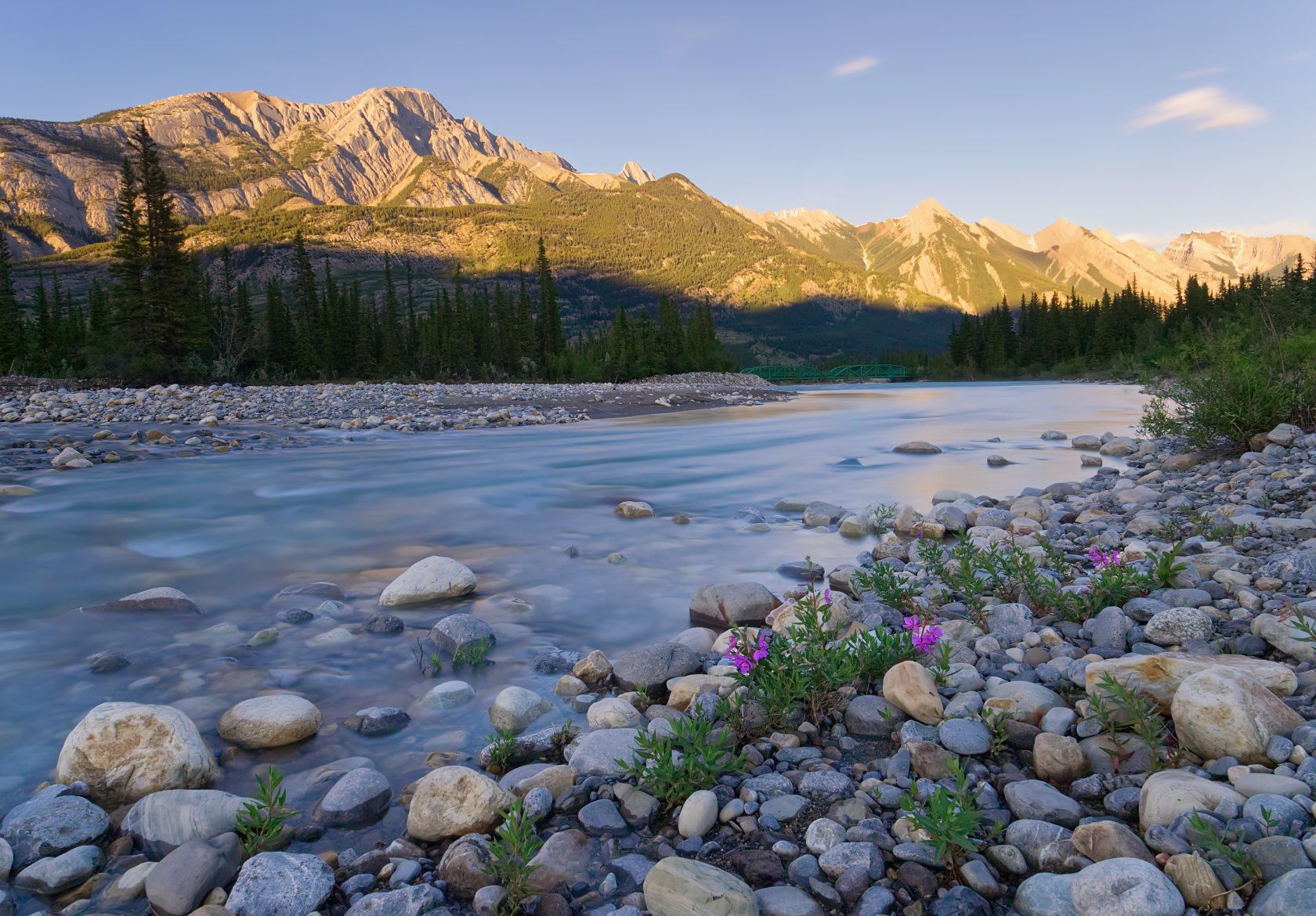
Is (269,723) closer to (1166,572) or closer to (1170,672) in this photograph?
(1170,672)

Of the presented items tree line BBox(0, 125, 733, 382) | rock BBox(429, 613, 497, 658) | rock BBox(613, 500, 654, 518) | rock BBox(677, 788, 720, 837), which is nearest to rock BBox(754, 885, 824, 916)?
rock BBox(677, 788, 720, 837)

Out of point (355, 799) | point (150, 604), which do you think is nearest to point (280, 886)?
point (355, 799)

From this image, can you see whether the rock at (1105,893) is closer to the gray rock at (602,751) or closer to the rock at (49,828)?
the gray rock at (602,751)

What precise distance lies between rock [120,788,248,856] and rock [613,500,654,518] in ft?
22.5

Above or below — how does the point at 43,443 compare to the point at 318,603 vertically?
above

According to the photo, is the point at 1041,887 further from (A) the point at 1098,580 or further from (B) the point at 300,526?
(B) the point at 300,526

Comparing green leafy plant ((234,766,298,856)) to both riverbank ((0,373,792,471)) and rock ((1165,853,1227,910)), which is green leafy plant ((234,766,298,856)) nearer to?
rock ((1165,853,1227,910))

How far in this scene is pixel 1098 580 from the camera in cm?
413

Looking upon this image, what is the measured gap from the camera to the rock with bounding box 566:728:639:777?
2852 millimetres

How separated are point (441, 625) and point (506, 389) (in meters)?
35.2

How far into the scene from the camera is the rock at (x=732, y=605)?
492 centimetres

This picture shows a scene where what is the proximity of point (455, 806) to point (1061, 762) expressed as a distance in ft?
7.27

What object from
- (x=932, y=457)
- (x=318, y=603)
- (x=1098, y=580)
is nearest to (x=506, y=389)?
(x=932, y=457)

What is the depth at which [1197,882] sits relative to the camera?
1.86 meters
